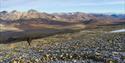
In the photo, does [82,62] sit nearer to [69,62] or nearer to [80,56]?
[69,62]

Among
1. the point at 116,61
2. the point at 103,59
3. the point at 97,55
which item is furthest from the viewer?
the point at 97,55

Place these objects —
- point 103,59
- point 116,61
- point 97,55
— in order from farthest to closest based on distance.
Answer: point 97,55, point 103,59, point 116,61

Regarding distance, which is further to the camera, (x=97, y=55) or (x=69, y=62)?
(x=97, y=55)

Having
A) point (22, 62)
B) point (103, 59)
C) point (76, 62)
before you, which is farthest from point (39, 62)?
point (103, 59)

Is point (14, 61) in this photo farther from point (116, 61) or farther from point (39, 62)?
point (116, 61)

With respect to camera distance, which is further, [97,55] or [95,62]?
[97,55]

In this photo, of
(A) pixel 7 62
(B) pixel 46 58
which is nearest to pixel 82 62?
(B) pixel 46 58

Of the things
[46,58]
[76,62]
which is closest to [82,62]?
[76,62]
